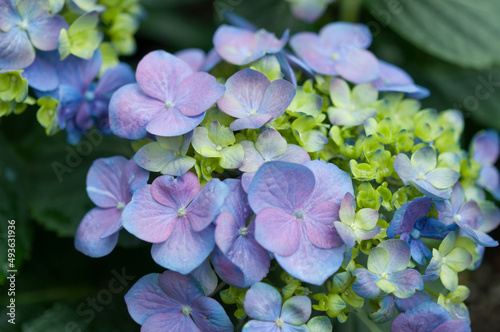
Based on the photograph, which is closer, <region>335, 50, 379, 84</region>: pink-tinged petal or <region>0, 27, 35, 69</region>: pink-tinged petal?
<region>0, 27, 35, 69</region>: pink-tinged petal

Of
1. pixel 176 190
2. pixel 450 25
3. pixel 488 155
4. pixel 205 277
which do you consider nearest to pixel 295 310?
pixel 205 277

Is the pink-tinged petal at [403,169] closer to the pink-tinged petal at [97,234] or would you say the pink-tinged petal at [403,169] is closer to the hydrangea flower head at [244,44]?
the hydrangea flower head at [244,44]

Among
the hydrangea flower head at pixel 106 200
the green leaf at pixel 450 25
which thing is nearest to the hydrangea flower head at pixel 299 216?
the hydrangea flower head at pixel 106 200

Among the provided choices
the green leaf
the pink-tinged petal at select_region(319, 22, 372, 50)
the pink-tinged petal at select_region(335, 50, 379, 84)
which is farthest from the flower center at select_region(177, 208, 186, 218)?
the green leaf

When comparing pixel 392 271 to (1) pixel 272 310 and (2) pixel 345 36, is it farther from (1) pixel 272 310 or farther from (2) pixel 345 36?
(2) pixel 345 36

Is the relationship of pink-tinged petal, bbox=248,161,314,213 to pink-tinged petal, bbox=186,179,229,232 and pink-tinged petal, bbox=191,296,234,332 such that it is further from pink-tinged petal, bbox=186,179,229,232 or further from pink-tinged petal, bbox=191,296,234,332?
pink-tinged petal, bbox=191,296,234,332

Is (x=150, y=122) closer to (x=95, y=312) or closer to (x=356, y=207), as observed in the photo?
(x=356, y=207)
